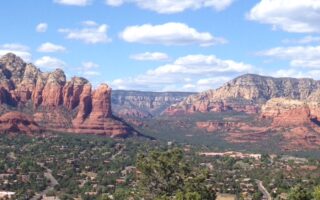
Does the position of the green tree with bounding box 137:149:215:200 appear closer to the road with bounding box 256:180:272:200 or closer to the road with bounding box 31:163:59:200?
the road with bounding box 256:180:272:200

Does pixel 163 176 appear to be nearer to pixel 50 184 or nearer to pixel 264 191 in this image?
pixel 264 191

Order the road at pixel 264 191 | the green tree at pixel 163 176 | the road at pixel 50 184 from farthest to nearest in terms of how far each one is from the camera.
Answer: the road at pixel 50 184, the road at pixel 264 191, the green tree at pixel 163 176

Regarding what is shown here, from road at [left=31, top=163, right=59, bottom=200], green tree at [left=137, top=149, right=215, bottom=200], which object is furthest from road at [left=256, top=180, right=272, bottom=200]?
green tree at [left=137, top=149, right=215, bottom=200]

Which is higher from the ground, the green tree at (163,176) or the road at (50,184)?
the green tree at (163,176)

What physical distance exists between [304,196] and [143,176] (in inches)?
894

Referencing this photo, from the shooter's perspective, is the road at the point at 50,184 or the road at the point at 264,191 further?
the road at the point at 50,184

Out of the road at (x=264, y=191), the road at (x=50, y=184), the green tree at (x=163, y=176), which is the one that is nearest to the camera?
the green tree at (x=163, y=176)

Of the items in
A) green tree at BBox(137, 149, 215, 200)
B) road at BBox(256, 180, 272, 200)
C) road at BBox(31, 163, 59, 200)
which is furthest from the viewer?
road at BBox(31, 163, 59, 200)

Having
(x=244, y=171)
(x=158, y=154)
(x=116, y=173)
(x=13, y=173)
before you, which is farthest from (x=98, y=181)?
(x=158, y=154)

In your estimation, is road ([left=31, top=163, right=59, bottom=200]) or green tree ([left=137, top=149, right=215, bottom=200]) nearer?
green tree ([left=137, top=149, right=215, bottom=200])

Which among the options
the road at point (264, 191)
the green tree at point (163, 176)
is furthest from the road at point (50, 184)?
the green tree at point (163, 176)

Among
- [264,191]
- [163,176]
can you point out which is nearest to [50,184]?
[264,191]

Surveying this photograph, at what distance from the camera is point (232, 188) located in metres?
155

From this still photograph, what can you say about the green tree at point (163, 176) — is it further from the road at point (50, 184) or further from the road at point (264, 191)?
the road at point (50, 184)
